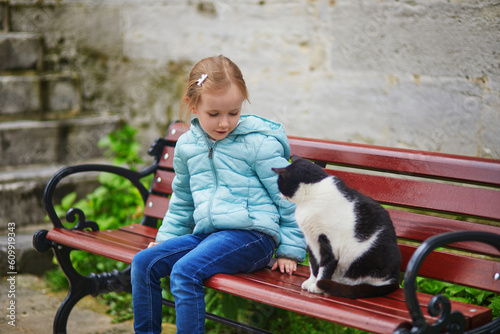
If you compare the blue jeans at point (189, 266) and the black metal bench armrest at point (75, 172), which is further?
the black metal bench armrest at point (75, 172)

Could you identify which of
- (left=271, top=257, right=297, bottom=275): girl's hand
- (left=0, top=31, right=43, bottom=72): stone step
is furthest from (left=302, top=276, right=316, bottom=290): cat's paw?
(left=0, top=31, right=43, bottom=72): stone step

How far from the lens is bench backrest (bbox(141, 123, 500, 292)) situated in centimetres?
237

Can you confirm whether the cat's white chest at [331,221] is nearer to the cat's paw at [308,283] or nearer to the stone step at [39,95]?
the cat's paw at [308,283]

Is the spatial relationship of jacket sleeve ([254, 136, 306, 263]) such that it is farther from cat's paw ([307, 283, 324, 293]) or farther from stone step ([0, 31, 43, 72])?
stone step ([0, 31, 43, 72])

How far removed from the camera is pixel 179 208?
9.36 ft

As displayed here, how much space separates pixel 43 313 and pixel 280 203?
196cm

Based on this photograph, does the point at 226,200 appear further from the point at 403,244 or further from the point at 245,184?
the point at 403,244

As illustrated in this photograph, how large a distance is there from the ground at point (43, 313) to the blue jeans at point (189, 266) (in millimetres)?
1025

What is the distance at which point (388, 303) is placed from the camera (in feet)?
7.11

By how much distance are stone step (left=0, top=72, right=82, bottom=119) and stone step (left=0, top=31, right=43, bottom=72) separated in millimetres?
75

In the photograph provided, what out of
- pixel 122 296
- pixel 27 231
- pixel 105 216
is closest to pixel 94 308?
pixel 122 296

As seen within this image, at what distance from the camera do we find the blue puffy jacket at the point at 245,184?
258 cm

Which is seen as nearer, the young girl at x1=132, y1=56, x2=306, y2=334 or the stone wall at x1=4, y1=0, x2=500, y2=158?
the young girl at x1=132, y1=56, x2=306, y2=334

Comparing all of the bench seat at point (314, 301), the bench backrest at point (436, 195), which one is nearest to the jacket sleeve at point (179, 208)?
the bench seat at point (314, 301)
